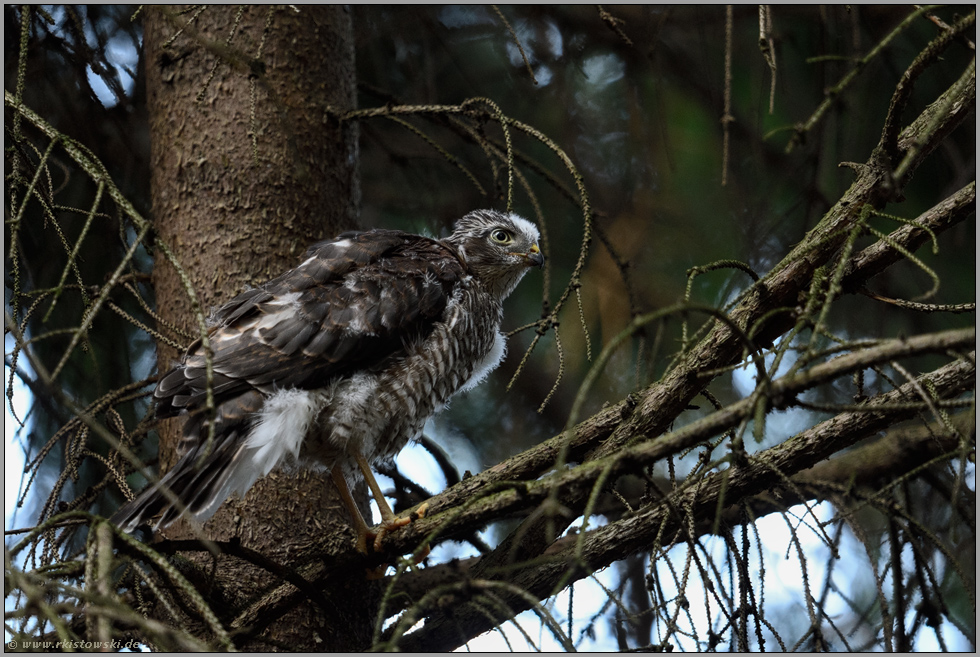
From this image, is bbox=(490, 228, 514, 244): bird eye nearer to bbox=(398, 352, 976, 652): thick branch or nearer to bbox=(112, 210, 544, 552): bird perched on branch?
bbox=(112, 210, 544, 552): bird perched on branch

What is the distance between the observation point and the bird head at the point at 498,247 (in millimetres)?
3586

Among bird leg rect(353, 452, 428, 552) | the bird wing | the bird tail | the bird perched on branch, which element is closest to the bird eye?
the bird perched on branch

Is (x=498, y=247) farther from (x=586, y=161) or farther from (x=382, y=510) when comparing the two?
(x=382, y=510)

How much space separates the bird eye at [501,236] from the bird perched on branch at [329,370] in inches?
17.2

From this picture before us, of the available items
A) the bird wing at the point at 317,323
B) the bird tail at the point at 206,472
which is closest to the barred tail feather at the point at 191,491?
the bird tail at the point at 206,472

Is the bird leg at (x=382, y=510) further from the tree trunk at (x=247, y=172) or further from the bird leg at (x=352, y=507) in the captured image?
the tree trunk at (x=247, y=172)

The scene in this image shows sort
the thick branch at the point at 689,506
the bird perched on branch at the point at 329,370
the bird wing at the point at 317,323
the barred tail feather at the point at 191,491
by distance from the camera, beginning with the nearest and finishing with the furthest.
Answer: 1. the thick branch at the point at 689,506
2. the barred tail feather at the point at 191,491
3. the bird perched on branch at the point at 329,370
4. the bird wing at the point at 317,323

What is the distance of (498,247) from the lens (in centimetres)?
360

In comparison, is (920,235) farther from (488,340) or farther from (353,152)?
(353,152)

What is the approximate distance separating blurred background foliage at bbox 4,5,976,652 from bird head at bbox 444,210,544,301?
0.22 m

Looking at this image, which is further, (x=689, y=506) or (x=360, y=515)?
(x=360, y=515)

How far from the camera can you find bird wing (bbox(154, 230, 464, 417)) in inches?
100

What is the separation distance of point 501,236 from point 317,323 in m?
1.21

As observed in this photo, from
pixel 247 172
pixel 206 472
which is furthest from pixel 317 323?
pixel 247 172
